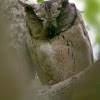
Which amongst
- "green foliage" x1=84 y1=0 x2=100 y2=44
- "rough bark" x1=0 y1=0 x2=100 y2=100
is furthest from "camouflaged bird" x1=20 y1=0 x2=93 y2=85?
"green foliage" x1=84 y1=0 x2=100 y2=44

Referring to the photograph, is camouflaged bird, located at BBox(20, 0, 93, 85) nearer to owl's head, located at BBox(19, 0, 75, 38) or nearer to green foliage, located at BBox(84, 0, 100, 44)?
owl's head, located at BBox(19, 0, 75, 38)

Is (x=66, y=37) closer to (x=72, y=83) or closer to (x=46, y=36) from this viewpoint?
(x=46, y=36)

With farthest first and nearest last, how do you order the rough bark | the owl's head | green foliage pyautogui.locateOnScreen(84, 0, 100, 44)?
the owl's head → green foliage pyautogui.locateOnScreen(84, 0, 100, 44) → the rough bark

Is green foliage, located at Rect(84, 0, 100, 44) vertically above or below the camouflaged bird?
above

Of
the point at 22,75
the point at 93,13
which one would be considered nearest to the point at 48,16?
→ the point at 93,13

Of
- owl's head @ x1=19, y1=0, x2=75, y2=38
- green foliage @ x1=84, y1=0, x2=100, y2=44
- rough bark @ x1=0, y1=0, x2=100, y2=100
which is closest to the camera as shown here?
rough bark @ x1=0, y1=0, x2=100, y2=100

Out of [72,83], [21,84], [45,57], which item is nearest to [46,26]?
[45,57]

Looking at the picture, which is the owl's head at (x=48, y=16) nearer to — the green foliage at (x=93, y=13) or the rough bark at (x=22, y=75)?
the rough bark at (x=22, y=75)

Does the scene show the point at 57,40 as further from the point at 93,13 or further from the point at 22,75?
the point at 22,75
